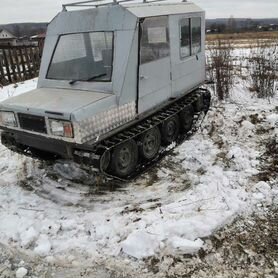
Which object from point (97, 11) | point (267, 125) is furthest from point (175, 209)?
point (267, 125)

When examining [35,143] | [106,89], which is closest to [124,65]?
[106,89]

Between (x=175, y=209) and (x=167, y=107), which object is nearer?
(x=175, y=209)

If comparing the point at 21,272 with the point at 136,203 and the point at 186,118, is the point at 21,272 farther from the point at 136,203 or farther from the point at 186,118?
the point at 186,118

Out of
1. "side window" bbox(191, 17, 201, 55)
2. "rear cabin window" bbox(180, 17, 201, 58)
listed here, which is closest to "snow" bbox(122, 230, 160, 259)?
"rear cabin window" bbox(180, 17, 201, 58)

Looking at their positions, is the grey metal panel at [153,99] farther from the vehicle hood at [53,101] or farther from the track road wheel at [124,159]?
the vehicle hood at [53,101]

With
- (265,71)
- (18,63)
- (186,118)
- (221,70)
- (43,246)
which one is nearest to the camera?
(43,246)

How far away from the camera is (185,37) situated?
7258mm

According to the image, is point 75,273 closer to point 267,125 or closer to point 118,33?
point 118,33

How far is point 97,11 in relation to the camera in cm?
595

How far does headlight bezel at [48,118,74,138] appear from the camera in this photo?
493 centimetres

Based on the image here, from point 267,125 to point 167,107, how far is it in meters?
2.46

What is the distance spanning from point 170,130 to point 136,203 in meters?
2.40

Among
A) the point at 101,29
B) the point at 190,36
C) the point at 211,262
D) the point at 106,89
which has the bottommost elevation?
the point at 211,262

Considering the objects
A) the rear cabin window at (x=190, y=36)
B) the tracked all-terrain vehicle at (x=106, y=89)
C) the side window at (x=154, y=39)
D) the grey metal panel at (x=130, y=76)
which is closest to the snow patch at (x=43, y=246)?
the tracked all-terrain vehicle at (x=106, y=89)
